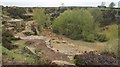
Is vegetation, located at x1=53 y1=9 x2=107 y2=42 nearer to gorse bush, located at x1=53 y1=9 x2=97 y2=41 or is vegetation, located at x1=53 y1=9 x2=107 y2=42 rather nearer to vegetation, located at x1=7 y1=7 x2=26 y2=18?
gorse bush, located at x1=53 y1=9 x2=97 y2=41

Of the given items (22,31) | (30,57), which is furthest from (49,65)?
(22,31)

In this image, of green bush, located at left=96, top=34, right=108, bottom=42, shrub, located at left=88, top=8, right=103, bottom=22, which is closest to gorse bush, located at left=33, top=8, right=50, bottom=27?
green bush, located at left=96, top=34, right=108, bottom=42

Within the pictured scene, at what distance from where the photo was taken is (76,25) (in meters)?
16.9

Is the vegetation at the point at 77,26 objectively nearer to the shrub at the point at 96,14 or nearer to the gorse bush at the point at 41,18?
the gorse bush at the point at 41,18

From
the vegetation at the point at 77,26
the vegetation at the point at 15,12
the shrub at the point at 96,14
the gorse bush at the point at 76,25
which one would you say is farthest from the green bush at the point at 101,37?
the vegetation at the point at 15,12

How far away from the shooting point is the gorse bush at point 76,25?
54.9ft

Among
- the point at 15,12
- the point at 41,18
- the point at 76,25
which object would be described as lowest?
the point at 15,12

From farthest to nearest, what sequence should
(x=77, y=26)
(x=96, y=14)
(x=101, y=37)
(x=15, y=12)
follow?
(x=15, y=12) < (x=96, y=14) < (x=77, y=26) < (x=101, y=37)

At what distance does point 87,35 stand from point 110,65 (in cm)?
812

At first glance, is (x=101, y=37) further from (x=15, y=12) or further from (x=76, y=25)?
(x=15, y=12)

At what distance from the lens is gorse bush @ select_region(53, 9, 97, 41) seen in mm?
16734

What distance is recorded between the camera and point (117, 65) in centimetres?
870

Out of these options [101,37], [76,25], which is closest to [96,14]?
[76,25]

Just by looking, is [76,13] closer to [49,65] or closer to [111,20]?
[111,20]
